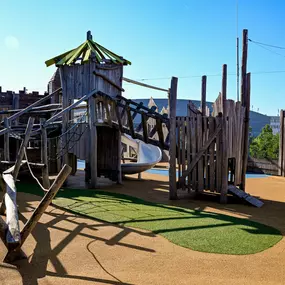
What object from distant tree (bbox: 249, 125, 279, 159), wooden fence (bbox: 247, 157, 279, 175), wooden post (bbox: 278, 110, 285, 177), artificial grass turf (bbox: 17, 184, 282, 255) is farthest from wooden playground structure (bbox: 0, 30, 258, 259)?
distant tree (bbox: 249, 125, 279, 159)

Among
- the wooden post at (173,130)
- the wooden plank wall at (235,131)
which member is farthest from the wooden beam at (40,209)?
the wooden plank wall at (235,131)

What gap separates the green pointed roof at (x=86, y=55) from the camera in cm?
1248

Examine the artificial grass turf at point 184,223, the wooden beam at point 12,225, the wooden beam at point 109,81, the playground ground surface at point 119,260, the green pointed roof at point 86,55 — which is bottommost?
the playground ground surface at point 119,260

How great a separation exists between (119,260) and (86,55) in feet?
30.5

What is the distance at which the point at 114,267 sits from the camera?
15.0 feet

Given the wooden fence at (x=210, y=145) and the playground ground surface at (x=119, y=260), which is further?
the wooden fence at (x=210, y=145)

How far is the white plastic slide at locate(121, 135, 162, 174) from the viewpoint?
49.8ft

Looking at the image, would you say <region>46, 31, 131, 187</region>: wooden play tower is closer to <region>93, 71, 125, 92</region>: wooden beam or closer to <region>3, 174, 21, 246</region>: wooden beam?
<region>93, 71, 125, 92</region>: wooden beam

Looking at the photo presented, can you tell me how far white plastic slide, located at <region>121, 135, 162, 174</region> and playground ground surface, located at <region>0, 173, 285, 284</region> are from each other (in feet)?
26.2

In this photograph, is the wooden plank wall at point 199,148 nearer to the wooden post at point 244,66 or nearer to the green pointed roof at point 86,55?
the wooden post at point 244,66

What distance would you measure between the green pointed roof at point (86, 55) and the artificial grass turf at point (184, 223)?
5420 millimetres

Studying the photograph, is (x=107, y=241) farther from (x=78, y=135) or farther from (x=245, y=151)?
(x=78, y=135)

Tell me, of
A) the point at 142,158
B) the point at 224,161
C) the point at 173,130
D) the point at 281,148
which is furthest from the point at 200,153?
the point at 281,148

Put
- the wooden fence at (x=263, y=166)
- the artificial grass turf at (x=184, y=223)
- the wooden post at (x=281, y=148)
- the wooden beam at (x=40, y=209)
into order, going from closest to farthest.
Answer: the wooden beam at (x=40, y=209) → the artificial grass turf at (x=184, y=223) → the wooden post at (x=281, y=148) → the wooden fence at (x=263, y=166)
